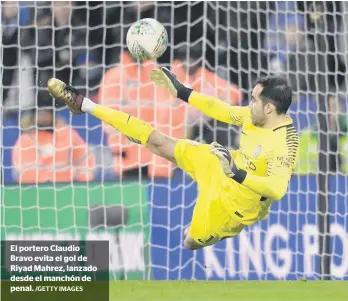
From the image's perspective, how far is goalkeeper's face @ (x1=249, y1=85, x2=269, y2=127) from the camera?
718cm

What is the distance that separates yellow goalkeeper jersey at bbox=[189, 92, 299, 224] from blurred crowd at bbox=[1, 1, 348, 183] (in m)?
2.05

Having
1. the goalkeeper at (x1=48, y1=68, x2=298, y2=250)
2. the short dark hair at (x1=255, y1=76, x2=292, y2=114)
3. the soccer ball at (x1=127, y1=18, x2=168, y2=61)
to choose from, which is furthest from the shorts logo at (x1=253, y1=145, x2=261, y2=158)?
the soccer ball at (x1=127, y1=18, x2=168, y2=61)

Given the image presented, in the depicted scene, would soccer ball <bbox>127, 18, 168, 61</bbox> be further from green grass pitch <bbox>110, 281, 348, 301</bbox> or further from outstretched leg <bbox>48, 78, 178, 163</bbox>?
green grass pitch <bbox>110, 281, 348, 301</bbox>

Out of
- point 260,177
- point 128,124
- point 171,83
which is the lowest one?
point 260,177

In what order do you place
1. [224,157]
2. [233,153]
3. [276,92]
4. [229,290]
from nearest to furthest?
[224,157] → [276,92] → [233,153] → [229,290]

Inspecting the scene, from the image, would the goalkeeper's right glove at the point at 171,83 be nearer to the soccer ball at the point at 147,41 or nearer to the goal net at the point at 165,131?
the soccer ball at the point at 147,41

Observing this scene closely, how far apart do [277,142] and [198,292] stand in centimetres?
173

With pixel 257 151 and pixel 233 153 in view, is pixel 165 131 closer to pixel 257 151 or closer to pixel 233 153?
pixel 233 153

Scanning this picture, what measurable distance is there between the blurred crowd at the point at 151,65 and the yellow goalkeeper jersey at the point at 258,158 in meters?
2.05

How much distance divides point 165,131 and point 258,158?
2556 millimetres

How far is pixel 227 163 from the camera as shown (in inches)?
264

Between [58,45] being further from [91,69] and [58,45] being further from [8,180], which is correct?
[8,180]

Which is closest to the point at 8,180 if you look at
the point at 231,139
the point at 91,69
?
the point at 91,69

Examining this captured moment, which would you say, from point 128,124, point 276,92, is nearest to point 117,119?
point 128,124
